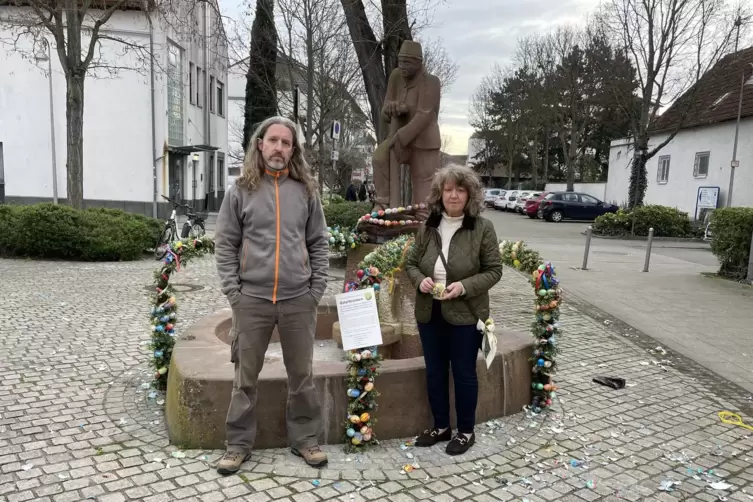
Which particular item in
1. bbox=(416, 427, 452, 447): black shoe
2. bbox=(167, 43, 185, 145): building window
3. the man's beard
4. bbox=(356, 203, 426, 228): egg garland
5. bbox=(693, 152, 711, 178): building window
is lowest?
bbox=(416, 427, 452, 447): black shoe

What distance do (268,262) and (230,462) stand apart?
1174 mm

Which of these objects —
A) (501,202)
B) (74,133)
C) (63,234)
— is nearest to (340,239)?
(63,234)

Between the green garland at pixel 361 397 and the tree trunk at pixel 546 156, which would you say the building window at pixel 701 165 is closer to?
the tree trunk at pixel 546 156

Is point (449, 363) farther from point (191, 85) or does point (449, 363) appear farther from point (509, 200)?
point (509, 200)

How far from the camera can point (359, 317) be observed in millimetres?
3699

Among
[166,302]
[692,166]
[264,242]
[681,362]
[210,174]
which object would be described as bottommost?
[681,362]

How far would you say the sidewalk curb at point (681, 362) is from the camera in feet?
17.0

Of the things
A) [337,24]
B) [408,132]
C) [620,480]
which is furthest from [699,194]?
[620,480]

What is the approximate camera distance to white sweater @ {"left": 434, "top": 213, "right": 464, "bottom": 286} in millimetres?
3668

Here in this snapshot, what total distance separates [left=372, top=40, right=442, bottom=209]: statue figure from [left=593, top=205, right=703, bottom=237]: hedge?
17922 mm

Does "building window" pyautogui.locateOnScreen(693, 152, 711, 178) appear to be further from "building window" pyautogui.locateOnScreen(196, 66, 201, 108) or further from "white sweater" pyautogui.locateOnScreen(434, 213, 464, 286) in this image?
"white sweater" pyautogui.locateOnScreen(434, 213, 464, 286)

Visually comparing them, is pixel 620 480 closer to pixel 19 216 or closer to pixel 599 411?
pixel 599 411

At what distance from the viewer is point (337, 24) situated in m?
18.7

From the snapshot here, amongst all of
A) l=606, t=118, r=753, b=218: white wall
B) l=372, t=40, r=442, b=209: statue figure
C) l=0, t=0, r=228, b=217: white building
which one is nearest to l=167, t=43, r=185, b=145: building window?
l=0, t=0, r=228, b=217: white building
